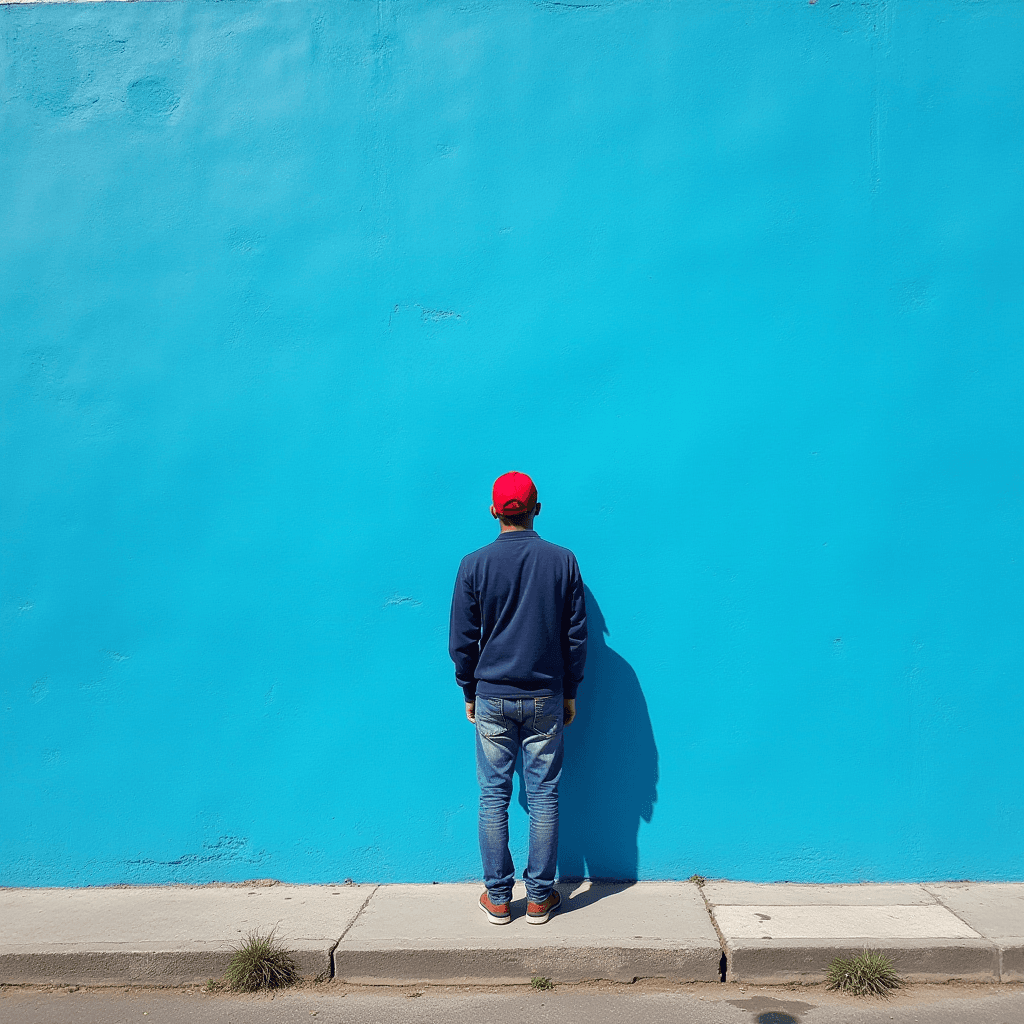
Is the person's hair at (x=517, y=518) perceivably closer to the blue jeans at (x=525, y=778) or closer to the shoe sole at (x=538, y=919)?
the blue jeans at (x=525, y=778)

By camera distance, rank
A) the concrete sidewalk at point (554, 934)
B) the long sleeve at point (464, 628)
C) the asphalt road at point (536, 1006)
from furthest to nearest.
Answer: the long sleeve at point (464, 628), the concrete sidewalk at point (554, 934), the asphalt road at point (536, 1006)

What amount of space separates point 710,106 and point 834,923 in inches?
148

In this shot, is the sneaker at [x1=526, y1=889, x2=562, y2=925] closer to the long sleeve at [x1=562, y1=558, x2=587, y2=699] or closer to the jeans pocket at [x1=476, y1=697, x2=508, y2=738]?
the jeans pocket at [x1=476, y1=697, x2=508, y2=738]

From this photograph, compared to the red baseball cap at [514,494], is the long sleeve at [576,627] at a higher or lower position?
lower

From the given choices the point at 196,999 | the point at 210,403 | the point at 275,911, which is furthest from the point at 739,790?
the point at 210,403

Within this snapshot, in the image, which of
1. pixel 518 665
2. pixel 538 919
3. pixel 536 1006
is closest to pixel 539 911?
pixel 538 919

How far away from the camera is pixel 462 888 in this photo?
12.8ft

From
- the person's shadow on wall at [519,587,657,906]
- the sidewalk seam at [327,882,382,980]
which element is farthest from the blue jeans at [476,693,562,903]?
the sidewalk seam at [327,882,382,980]

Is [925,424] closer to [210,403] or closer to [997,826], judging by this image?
[997,826]

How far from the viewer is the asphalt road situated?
298 cm

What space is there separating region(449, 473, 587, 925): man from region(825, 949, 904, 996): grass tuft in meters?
1.15

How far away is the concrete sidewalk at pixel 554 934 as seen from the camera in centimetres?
322

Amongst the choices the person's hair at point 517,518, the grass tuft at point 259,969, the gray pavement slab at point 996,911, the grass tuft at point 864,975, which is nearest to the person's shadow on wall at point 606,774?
the person's hair at point 517,518

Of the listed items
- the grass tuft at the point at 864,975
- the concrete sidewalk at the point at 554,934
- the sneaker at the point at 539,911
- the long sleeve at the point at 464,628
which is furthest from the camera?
the long sleeve at the point at 464,628
